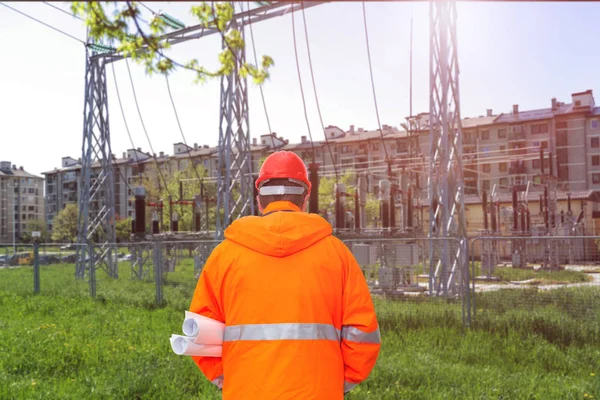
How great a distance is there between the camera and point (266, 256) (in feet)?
8.91

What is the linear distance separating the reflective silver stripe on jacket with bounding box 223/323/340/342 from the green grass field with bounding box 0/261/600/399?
11.1 feet

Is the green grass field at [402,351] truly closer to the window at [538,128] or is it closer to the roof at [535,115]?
the roof at [535,115]

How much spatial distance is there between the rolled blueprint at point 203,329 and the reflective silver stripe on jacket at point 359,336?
1.97 feet

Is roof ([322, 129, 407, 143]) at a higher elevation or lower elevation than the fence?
higher

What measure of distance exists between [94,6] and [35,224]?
101m

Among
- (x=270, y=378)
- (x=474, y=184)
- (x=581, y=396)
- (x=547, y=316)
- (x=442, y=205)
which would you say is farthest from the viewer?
(x=474, y=184)

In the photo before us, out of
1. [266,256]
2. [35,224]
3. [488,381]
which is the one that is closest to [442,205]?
[488,381]

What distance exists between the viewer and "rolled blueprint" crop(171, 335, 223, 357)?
2729mm

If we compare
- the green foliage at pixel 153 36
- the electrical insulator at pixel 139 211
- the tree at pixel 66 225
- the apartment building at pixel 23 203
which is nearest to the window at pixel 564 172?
the electrical insulator at pixel 139 211

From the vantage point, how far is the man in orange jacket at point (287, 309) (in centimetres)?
263

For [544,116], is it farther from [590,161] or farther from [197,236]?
[197,236]

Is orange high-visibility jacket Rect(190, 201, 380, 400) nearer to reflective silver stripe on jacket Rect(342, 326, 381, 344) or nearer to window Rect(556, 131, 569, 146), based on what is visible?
reflective silver stripe on jacket Rect(342, 326, 381, 344)

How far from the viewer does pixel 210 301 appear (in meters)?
2.83

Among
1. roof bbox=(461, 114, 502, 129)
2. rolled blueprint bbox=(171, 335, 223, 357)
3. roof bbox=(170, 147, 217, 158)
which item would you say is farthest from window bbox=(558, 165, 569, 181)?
rolled blueprint bbox=(171, 335, 223, 357)
